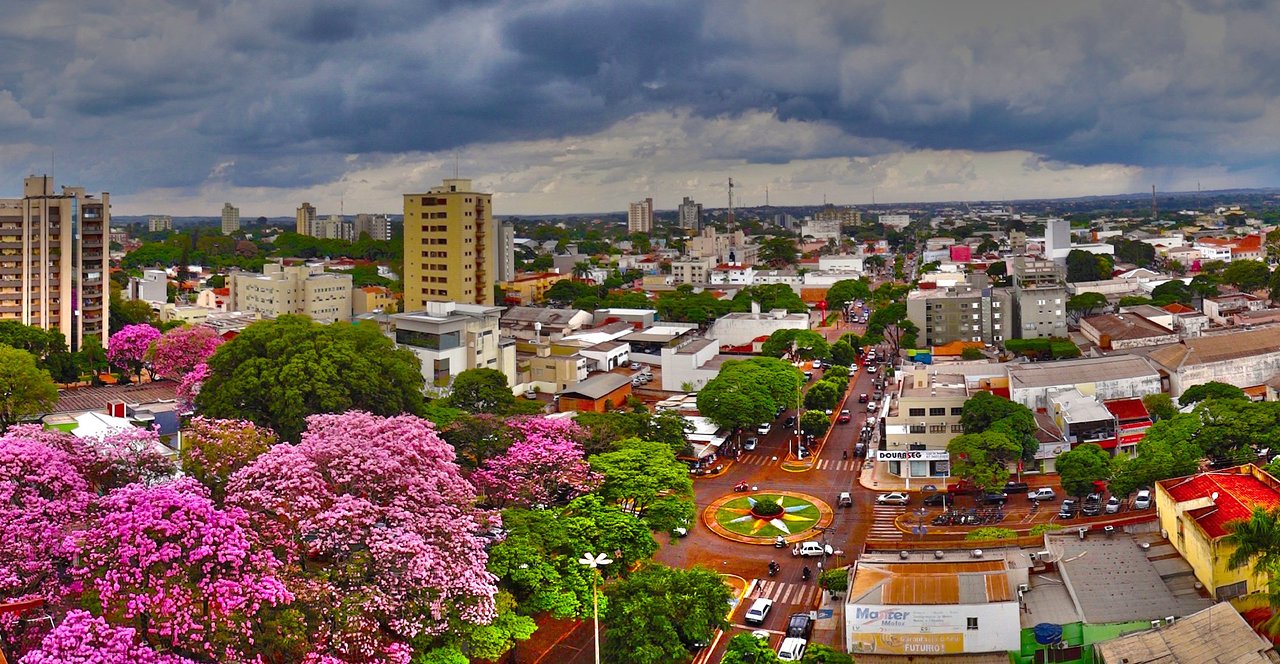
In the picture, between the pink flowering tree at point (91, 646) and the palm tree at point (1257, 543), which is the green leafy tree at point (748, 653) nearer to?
the pink flowering tree at point (91, 646)

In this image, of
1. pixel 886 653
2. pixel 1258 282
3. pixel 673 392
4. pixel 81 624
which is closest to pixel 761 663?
pixel 886 653

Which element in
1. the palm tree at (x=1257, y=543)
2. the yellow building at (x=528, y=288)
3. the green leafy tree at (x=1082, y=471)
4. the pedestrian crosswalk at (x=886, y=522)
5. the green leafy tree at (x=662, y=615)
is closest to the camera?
the green leafy tree at (x=662, y=615)

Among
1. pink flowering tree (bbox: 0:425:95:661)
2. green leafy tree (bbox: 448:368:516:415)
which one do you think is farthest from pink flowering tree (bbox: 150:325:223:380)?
pink flowering tree (bbox: 0:425:95:661)

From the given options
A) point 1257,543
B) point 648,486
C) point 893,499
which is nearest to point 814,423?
point 893,499

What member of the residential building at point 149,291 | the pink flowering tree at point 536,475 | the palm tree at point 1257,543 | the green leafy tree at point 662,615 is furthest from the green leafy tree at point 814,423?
the residential building at point 149,291

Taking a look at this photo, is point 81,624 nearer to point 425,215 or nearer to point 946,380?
point 946,380

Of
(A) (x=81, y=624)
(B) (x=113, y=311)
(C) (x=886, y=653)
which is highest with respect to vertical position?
(B) (x=113, y=311)
